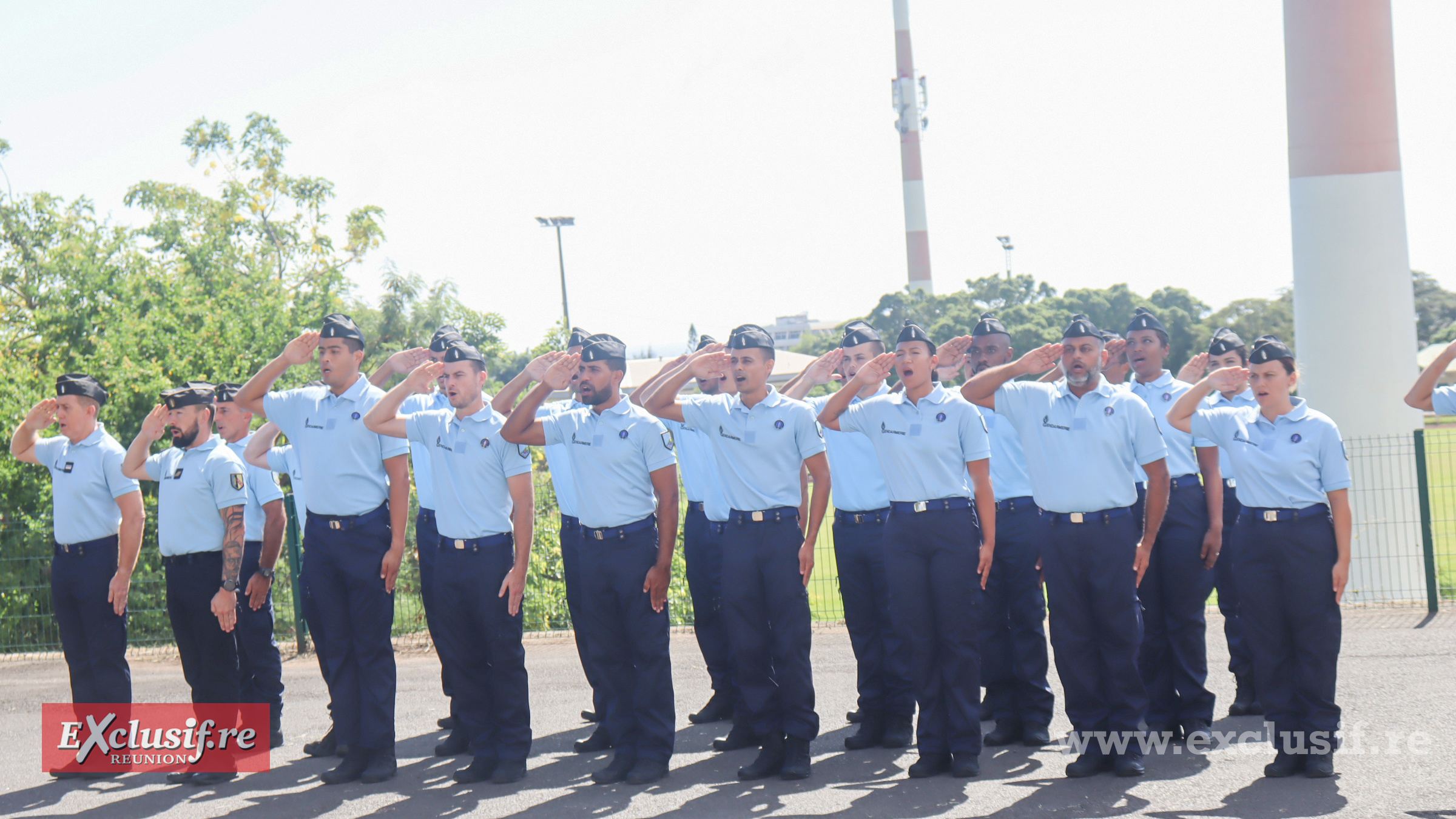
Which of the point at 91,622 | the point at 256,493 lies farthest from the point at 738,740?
the point at 91,622

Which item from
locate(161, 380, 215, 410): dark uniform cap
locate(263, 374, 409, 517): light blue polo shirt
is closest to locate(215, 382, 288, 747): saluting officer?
locate(161, 380, 215, 410): dark uniform cap

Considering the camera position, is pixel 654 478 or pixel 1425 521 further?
pixel 1425 521

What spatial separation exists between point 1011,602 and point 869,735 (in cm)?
116

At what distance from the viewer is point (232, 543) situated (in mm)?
6469

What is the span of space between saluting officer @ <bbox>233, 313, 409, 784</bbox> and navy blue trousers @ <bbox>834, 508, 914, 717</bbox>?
259 cm

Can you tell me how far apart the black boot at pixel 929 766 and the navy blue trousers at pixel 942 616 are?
0.03 meters

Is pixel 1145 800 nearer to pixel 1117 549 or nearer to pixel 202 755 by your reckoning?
pixel 1117 549

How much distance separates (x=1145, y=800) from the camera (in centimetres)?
532

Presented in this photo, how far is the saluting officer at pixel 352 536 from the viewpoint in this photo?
6152mm

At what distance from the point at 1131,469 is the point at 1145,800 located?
1629mm

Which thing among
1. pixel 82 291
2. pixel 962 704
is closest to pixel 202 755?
pixel 962 704

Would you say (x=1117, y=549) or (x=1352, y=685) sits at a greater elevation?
(x=1117, y=549)

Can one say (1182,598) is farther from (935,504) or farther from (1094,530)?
(935,504)

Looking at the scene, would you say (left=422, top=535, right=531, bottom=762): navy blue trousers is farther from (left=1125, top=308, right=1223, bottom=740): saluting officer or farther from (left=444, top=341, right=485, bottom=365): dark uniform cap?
(left=1125, top=308, right=1223, bottom=740): saluting officer
